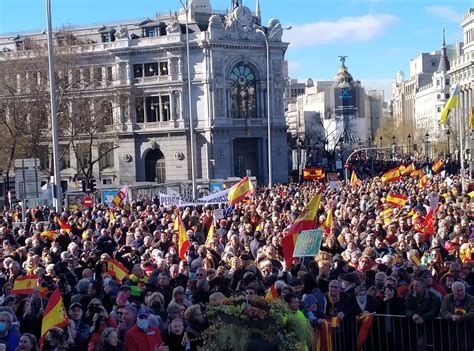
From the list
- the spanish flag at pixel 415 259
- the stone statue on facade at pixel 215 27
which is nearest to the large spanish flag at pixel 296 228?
the spanish flag at pixel 415 259

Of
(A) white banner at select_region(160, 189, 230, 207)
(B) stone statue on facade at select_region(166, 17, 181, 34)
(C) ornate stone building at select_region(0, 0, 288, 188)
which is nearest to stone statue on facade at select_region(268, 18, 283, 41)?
(C) ornate stone building at select_region(0, 0, 288, 188)

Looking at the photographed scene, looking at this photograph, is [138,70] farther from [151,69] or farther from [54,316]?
[54,316]

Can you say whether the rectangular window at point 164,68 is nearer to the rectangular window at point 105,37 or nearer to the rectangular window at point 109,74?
the rectangular window at point 109,74

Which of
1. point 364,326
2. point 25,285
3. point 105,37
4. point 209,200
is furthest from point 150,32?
point 364,326

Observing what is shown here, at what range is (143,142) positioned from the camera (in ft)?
231

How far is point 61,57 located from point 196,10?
2026 cm

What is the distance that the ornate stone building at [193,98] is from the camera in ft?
227

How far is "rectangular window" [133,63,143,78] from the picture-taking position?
70500 mm

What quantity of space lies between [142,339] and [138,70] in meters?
Result: 61.8

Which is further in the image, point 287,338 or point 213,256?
point 213,256

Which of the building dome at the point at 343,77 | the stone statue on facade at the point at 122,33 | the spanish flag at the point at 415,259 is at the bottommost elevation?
the spanish flag at the point at 415,259

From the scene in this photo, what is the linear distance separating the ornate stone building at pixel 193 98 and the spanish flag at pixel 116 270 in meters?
53.5

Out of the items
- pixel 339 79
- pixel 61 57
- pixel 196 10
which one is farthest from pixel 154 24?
pixel 339 79

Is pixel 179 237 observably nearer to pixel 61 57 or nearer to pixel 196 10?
pixel 61 57
